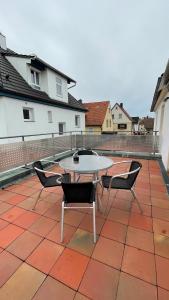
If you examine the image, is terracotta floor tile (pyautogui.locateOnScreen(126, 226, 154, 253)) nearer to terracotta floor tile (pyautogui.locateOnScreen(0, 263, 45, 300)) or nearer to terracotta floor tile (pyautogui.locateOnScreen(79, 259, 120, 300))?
terracotta floor tile (pyautogui.locateOnScreen(79, 259, 120, 300))

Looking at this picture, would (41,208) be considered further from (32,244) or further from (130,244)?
(130,244)

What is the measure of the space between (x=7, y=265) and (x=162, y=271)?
4.55 ft

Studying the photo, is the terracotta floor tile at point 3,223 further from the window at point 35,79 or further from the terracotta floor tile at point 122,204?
the window at point 35,79

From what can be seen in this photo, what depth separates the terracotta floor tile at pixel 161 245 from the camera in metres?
1.44

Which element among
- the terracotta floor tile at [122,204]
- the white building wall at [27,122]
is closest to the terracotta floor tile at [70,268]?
the terracotta floor tile at [122,204]

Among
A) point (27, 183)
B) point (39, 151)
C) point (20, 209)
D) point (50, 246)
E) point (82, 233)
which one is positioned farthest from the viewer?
point (39, 151)

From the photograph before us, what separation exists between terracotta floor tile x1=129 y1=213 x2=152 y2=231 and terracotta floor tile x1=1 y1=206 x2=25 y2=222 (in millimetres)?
1564

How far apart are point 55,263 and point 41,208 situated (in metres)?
1.00

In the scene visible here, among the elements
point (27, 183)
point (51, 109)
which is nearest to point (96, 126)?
point (51, 109)

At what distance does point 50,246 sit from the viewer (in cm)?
155

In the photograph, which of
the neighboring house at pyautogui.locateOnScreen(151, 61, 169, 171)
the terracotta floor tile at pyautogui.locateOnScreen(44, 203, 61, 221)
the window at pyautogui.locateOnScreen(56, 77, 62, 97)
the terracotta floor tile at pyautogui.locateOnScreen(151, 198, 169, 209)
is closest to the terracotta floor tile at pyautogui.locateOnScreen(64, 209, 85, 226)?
the terracotta floor tile at pyautogui.locateOnScreen(44, 203, 61, 221)

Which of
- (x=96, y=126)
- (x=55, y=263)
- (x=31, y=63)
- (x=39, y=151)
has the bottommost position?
(x=55, y=263)

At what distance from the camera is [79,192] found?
168cm

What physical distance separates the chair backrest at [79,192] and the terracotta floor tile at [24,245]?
548mm
